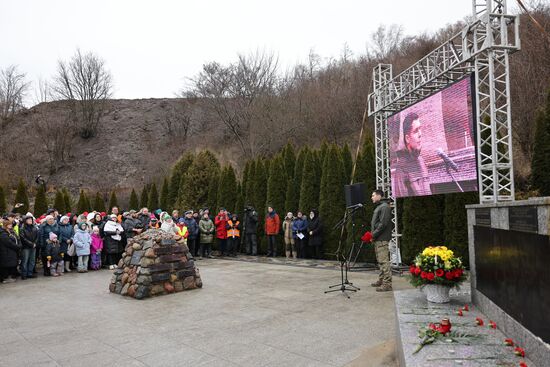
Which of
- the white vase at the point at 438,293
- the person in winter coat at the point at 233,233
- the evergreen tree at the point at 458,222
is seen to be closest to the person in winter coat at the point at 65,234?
the person in winter coat at the point at 233,233

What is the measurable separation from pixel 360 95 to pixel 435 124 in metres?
17.9

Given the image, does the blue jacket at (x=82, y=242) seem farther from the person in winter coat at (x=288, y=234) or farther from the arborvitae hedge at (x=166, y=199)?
the arborvitae hedge at (x=166, y=199)

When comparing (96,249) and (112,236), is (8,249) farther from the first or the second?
(112,236)

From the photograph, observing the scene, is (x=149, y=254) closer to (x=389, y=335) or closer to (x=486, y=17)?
(x=389, y=335)

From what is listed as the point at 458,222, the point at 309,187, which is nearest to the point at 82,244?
the point at 309,187

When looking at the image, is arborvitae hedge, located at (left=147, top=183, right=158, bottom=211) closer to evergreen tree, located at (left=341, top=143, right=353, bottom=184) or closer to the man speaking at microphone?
evergreen tree, located at (left=341, top=143, right=353, bottom=184)

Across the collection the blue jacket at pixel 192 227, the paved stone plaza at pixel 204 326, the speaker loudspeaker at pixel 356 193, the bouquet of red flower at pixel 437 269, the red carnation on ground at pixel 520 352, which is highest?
the speaker loudspeaker at pixel 356 193

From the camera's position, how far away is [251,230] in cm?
1595

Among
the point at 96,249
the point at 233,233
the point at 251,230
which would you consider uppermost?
the point at 251,230

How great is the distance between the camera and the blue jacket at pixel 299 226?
14203 mm

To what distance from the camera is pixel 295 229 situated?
14.3m

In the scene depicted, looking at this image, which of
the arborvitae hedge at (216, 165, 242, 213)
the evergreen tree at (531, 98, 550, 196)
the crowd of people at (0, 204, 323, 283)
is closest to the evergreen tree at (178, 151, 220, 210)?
the arborvitae hedge at (216, 165, 242, 213)

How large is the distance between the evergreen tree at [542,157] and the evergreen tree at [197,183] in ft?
44.2

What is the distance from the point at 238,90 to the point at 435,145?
23.9m
